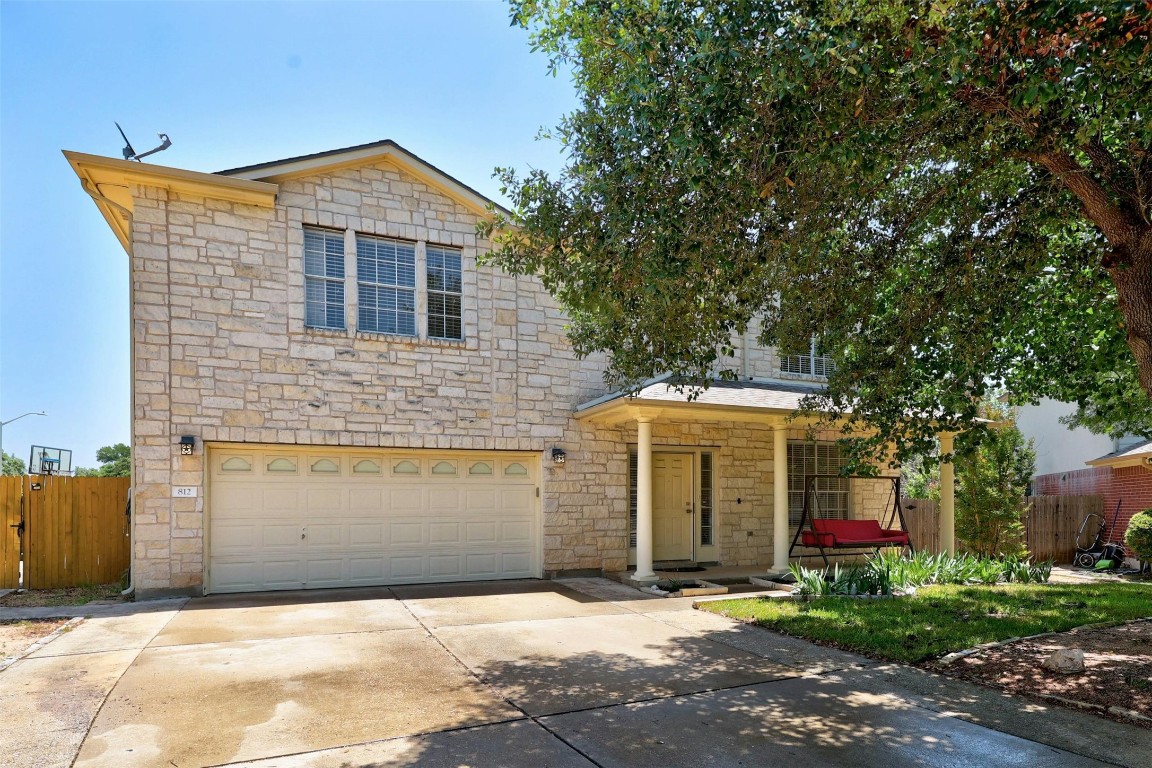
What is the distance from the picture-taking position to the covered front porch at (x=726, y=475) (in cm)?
1191

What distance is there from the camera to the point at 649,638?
24.8ft

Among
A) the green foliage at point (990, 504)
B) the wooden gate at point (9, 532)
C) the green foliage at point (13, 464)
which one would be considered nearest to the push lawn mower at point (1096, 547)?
the green foliage at point (990, 504)

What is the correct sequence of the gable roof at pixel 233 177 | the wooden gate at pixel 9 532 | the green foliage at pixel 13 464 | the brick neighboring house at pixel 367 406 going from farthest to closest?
the green foliage at pixel 13 464, the wooden gate at pixel 9 532, the brick neighboring house at pixel 367 406, the gable roof at pixel 233 177

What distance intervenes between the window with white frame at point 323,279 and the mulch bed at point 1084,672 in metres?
8.92

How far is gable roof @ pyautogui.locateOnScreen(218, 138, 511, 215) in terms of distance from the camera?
10.2 m

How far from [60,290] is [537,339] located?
26.0m

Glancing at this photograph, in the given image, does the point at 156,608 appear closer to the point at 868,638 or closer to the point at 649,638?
the point at 649,638

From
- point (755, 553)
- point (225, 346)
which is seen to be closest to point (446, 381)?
point (225, 346)

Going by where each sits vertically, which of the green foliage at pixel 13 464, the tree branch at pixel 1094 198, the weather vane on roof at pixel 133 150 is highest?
the weather vane on roof at pixel 133 150

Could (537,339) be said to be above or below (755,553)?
above

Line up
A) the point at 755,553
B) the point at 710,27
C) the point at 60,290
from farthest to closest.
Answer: the point at 60,290 < the point at 755,553 < the point at 710,27

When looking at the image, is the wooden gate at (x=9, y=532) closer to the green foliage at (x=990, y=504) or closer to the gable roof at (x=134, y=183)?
the gable roof at (x=134, y=183)

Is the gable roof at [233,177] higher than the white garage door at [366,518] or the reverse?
higher

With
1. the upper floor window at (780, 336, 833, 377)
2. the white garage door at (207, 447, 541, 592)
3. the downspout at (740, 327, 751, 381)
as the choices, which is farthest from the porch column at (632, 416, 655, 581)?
the upper floor window at (780, 336, 833, 377)
